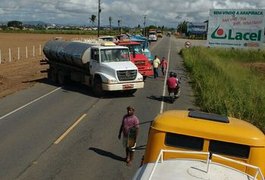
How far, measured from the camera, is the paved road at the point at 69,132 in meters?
11.1

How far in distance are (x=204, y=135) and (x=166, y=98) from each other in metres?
15.7

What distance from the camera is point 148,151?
7254 millimetres

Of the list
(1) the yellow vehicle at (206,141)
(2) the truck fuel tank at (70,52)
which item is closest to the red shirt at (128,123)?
(1) the yellow vehicle at (206,141)

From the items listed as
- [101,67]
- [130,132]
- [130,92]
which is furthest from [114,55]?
[130,132]

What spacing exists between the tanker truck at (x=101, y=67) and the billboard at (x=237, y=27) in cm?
2444

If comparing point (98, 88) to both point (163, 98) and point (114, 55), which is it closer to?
point (114, 55)

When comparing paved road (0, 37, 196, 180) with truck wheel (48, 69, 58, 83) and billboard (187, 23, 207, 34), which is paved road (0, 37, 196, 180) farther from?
billboard (187, 23, 207, 34)

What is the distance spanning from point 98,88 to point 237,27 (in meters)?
27.4

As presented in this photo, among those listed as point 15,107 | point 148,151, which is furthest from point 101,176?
point 15,107

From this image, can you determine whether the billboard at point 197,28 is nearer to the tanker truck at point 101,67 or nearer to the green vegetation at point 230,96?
the green vegetation at point 230,96

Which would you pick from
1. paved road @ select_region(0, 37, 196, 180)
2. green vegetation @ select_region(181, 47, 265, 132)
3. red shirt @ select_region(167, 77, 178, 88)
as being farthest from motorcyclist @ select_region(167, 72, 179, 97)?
green vegetation @ select_region(181, 47, 265, 132)

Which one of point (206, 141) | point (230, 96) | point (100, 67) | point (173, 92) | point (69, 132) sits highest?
point (206, 141)

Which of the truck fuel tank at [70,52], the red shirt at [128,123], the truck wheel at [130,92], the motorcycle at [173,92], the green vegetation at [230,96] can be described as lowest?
the truck wheel at [130,92]

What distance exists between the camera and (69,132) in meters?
14.8
